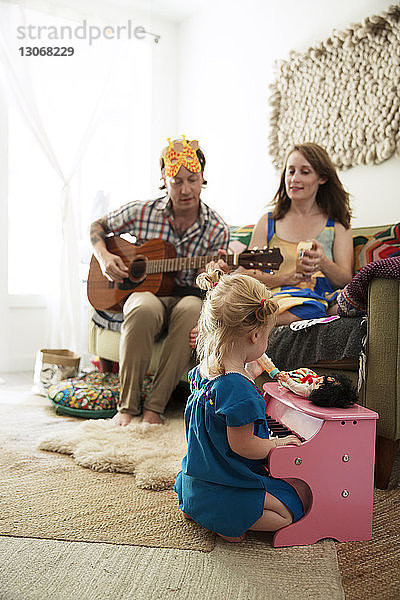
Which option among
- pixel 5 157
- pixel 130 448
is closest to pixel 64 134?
pixel 5 157

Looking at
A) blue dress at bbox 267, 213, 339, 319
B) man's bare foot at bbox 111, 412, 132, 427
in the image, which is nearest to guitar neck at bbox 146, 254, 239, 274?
blue dress at bbox 267, 213, 339, 319

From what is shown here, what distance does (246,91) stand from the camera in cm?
349

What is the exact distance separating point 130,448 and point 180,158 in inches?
46.1

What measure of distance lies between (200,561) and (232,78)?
3.12 m

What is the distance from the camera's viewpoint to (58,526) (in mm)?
1274

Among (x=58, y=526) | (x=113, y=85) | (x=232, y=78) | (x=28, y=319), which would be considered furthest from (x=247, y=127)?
(x=58, y=526)

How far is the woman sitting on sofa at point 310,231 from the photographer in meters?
2.17

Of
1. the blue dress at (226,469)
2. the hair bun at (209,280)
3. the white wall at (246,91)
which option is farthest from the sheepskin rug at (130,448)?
the white wall at (246,91)

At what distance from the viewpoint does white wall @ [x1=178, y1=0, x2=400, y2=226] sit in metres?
2.72

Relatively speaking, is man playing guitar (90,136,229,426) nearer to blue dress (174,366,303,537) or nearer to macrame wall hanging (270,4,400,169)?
macrame wall hanging (270,4,400,169)
